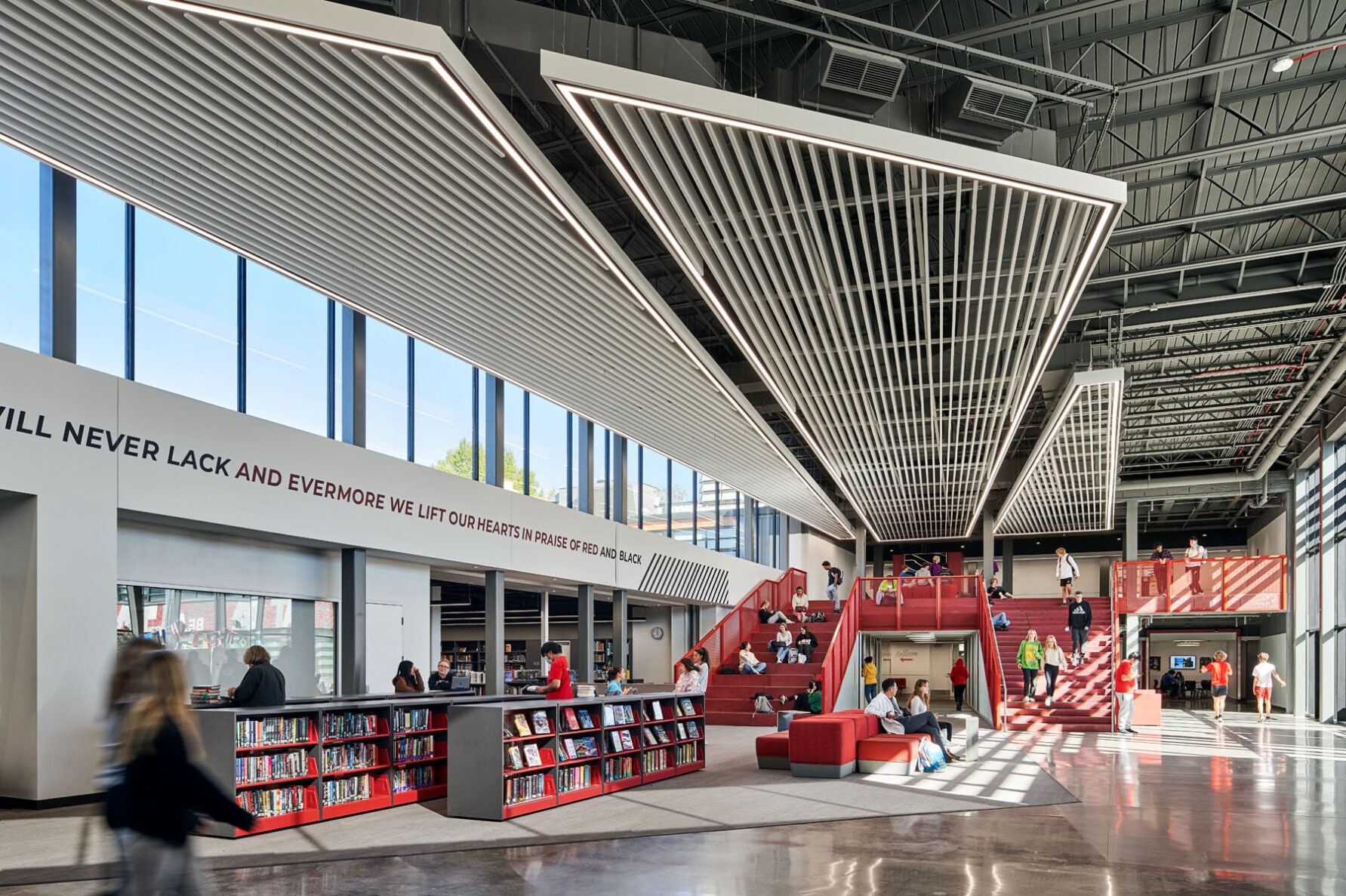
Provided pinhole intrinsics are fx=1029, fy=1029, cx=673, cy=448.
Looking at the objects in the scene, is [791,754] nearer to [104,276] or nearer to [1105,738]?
[1105,738]

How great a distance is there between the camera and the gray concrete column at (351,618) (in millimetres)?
14188

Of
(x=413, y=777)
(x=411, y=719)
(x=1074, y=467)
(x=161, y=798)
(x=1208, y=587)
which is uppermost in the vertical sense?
(x=1074, y=467)

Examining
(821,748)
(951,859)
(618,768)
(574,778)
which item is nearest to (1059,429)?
(821,748)

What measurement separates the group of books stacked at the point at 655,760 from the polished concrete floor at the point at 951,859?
153cm

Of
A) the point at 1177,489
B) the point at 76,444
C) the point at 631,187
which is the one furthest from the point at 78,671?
the point at 1177,489

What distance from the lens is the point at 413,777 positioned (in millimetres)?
9492

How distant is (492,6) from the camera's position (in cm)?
802

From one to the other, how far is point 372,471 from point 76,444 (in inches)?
191

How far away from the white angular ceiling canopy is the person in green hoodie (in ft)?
12.2

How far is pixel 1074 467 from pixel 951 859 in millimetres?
17696

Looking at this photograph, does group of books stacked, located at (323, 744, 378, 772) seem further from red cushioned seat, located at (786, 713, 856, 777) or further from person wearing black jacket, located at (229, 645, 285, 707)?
red cushioned seat, located at (786, 713, 856, 777)

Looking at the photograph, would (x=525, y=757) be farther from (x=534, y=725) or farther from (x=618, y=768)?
Result: (x=618, y=768)

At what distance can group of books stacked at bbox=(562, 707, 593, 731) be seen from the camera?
9.71 m

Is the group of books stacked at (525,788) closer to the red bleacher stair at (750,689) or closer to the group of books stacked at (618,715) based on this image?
the group of books stacked at (618,715)
